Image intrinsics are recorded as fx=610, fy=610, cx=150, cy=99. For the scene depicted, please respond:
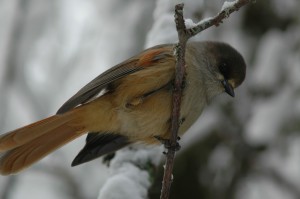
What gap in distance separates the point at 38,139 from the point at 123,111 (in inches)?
31.7

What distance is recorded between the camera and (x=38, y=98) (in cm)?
862

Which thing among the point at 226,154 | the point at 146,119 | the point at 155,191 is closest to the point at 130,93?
the point at 146,119

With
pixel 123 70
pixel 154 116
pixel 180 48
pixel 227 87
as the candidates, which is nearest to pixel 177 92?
pixel 180 48

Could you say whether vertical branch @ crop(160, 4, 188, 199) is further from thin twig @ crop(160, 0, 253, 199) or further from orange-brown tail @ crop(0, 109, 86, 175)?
orange-brown tail @ crop(0, 109, 86, 175)

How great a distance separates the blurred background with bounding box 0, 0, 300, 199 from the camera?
722 cm

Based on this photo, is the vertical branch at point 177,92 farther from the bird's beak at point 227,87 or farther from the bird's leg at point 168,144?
the bird's beak at point 227,87

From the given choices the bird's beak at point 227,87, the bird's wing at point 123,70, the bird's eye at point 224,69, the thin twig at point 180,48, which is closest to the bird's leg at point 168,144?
the thin twig at point 180,48

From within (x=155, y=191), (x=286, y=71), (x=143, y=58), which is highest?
(x=286, y=71)

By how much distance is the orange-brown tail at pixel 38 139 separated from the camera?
5145 millimetres

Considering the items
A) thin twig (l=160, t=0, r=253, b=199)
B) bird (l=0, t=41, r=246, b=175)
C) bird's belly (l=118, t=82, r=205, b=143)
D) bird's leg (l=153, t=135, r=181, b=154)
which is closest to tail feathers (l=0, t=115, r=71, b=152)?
bird (l=0, t=41, r=246, b=175)

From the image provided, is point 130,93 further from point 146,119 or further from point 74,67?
point 74,67

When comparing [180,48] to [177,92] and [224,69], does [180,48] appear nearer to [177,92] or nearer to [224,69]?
[177,92]

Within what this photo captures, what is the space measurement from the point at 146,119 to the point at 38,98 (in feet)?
12.8

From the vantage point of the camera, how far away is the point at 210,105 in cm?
746
